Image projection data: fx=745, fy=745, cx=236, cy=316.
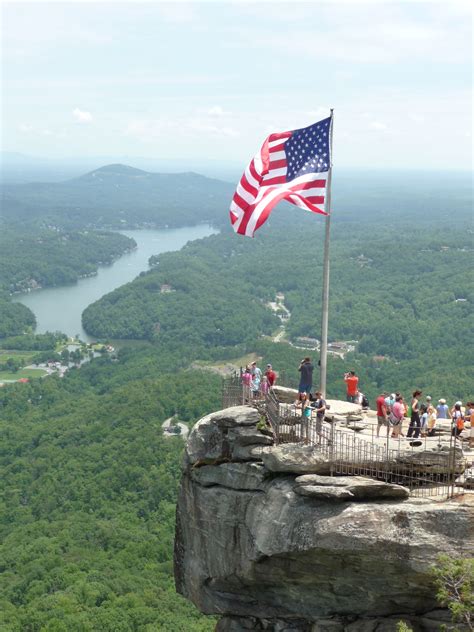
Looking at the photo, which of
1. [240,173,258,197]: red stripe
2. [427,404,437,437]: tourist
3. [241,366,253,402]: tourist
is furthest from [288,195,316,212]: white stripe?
[427,404,437,437]: tourist

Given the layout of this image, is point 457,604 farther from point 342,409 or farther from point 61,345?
point 61,345

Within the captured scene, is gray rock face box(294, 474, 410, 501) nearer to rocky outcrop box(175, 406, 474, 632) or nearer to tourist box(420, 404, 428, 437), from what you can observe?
rocky outcrop box(175, 406, 474, 632)

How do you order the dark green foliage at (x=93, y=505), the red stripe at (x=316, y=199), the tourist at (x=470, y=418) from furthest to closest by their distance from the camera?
the dark green foliage at (x=93, y=505) < the red stripe at (x=316, y=199) < the tourist at (x=470, y=418)

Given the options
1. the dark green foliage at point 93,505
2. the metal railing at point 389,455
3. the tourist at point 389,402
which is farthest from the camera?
the dark green foliage at point 93,505

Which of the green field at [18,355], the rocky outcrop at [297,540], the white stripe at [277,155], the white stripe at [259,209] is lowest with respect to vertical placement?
the green field at [18,355]

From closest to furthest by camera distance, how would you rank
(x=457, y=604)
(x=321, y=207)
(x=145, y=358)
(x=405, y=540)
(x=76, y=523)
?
1. (x=457, y=604)
2. (x=405, y=540)
3. (x=321, y=207)
4. (x=76, y=523)
5. (x=145, y=358)

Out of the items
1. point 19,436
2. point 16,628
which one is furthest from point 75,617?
point 19,436

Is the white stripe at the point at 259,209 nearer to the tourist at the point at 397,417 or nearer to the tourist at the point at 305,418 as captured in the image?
the tourist at the point at 305,418

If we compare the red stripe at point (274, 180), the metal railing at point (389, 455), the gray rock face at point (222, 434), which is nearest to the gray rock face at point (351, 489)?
the metal railing at point (389, 455)
